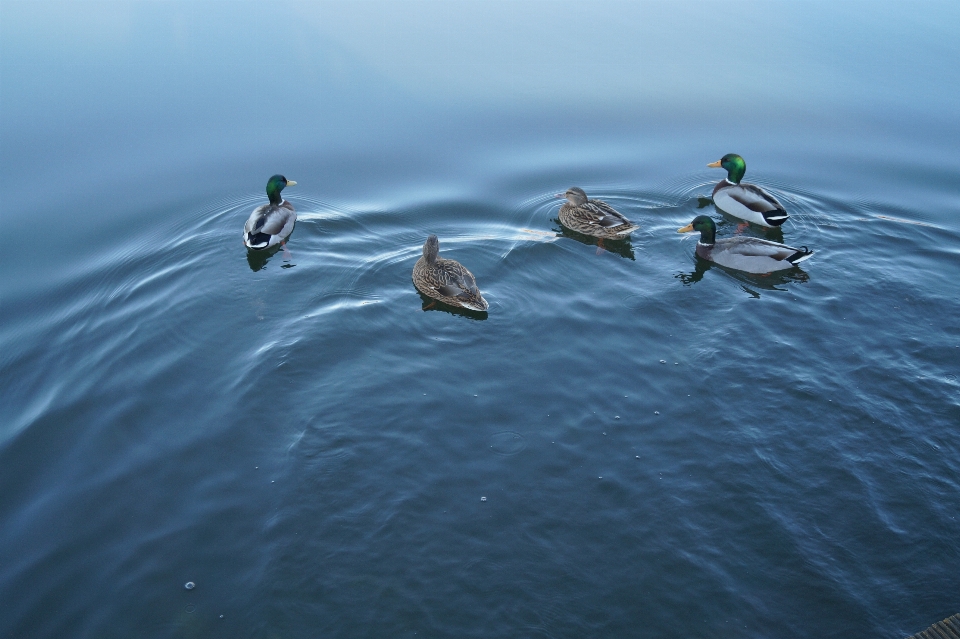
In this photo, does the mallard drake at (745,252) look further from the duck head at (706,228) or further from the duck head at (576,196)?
the duck head at (576,196)

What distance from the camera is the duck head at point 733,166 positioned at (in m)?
13.5

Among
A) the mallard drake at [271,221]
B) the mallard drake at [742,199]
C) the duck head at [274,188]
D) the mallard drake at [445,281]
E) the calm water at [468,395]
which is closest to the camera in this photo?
the calm water at [468,395]

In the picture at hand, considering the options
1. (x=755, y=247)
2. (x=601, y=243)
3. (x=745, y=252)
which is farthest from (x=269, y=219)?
(x=755, y=247)

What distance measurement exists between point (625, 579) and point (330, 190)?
29.4 feet

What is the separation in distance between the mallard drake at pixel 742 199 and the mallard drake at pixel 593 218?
6.99ft

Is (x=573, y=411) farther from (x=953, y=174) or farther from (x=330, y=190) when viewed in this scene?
(x=953, y=174)

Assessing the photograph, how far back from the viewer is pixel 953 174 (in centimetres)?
1382

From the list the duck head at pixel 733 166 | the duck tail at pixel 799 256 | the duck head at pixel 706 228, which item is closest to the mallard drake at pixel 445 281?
the duck head at pixel 706 228

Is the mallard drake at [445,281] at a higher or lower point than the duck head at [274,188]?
lower

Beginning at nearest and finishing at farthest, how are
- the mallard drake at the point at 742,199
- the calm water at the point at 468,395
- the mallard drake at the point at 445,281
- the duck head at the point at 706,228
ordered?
the calm water at the point at 468,395, the mallard drake at the point at 445,281, the duck head at the point at 706,228, the mallard drake at the point at 742,199

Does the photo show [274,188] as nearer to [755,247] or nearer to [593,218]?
[593,218]

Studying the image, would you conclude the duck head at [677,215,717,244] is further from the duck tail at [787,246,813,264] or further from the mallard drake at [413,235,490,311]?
the mallard drake at [413,235,490,311]

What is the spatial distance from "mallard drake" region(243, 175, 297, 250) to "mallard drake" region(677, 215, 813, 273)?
6.28 meters

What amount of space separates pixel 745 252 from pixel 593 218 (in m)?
2.26
